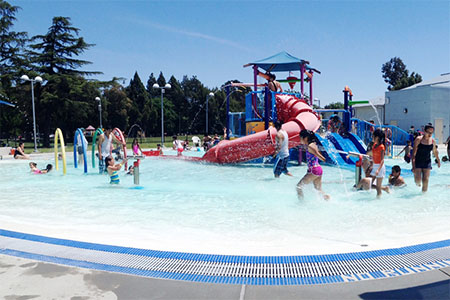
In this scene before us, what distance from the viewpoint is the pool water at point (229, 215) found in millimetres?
4094

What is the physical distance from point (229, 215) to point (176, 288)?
9.33ft

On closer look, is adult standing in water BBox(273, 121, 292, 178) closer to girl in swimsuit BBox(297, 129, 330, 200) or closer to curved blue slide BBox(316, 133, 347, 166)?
curved blue slide BBox(316, 133, 347, 166)

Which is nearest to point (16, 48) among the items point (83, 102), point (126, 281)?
point (83, 102)

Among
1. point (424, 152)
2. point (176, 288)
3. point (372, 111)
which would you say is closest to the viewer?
point (176, 288)

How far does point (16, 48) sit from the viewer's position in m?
36.3

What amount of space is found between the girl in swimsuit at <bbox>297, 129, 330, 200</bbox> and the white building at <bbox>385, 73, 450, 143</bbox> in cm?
2605

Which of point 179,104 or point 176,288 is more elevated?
point 179,104

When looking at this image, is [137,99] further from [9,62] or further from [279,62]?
[279,62]

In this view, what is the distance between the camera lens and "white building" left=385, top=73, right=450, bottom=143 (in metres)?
27.8

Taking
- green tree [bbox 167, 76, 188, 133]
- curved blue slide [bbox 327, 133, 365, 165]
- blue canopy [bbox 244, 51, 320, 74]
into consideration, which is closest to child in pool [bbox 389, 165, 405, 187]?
curved blue slide [bbox 327, 133, 365, 165]

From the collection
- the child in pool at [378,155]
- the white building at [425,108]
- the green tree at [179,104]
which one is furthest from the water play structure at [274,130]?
the green tree at [179,104]

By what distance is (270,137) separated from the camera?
37.2 feet

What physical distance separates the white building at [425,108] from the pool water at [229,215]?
2137 centimetres

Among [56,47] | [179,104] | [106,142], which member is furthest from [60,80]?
[179,104]
